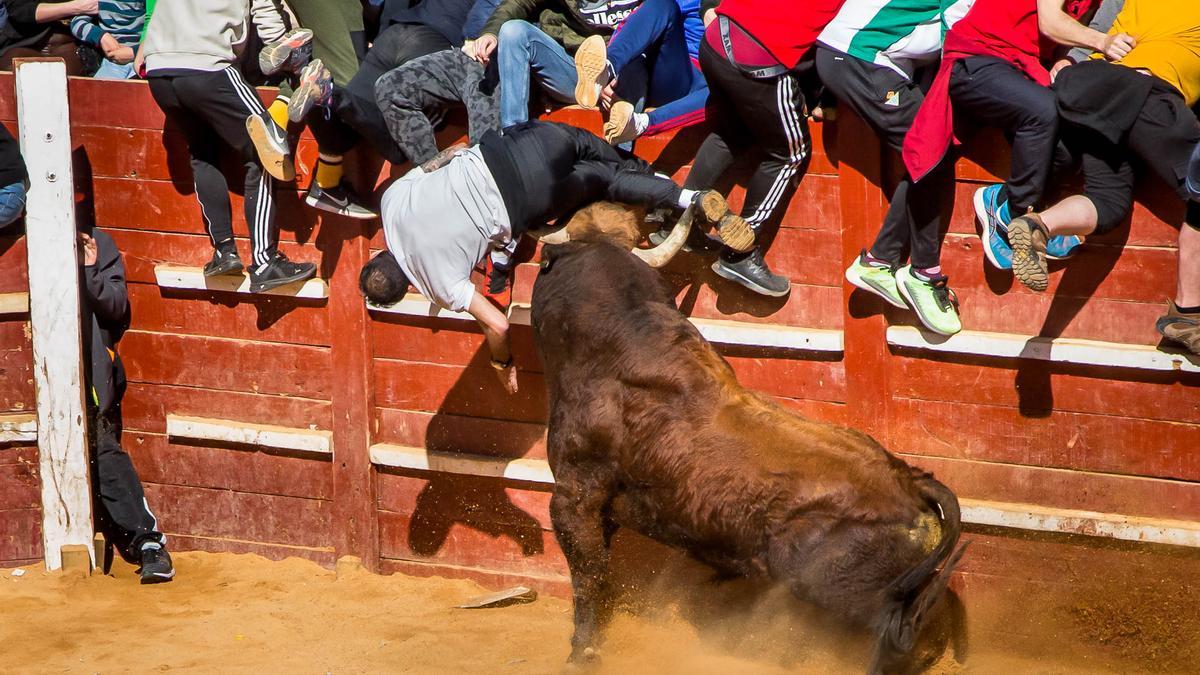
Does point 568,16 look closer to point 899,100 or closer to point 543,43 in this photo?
point 543,43

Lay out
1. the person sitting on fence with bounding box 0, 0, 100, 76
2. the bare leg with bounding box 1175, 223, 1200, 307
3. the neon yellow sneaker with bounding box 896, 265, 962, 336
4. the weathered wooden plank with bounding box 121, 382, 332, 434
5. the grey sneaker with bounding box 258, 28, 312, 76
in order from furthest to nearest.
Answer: the person sitting on fence with bounding box 0, 0, 100, 76 → the weathered wooden plank with bounding box 121, 382, 332, 434 → the grey sneaker with bounding box 258, 28, 312, 76 → the neon yellow sneaker with bounding box 896, 265, 962, 336 → the bare leg with bounding box 1175, 223, 1200, 307

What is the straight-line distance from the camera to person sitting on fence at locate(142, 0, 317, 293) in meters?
6.59

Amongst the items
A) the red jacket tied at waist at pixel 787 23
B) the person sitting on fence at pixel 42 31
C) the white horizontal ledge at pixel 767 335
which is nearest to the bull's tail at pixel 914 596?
the white horizontal ledge at pixel 767 335

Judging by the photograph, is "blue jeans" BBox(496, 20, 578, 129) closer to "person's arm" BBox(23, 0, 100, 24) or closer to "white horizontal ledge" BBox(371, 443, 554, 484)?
"white horizontal ledge" BBox(371, 443, 554, 484)

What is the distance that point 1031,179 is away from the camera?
533 cm

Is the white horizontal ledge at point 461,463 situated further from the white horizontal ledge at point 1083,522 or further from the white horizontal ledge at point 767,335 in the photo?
the white horizontal ledge at point 1083,522

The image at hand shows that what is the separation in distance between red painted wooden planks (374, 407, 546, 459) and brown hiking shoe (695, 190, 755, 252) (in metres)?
1.64

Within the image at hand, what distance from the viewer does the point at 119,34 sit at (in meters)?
7.98

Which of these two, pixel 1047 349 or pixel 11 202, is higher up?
pixel 1047 349

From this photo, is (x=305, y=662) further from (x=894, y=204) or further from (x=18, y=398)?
(x=894, y=204)

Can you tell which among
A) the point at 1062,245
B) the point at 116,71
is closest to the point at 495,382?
the point at 1062,245

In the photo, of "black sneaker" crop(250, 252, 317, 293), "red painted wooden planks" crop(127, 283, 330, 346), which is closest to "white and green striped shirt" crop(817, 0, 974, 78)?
"black sneaker" crop(250, 252, 317, 293)

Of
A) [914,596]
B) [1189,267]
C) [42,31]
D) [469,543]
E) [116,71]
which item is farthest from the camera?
[42,31]

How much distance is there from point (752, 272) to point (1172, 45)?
1.99 metres
